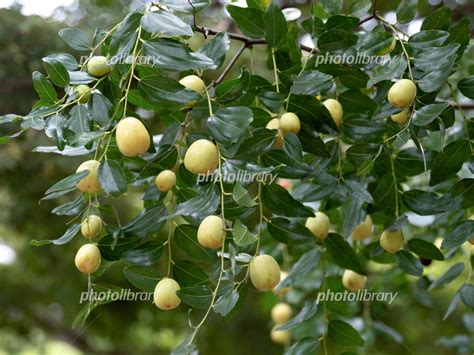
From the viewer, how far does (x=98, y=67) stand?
62cm

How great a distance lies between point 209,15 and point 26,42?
17.0 inches

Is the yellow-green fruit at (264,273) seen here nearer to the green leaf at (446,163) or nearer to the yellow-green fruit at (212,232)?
the yellow-green fruit at (212,232)

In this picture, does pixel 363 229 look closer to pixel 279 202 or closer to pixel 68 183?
pixel 279 202

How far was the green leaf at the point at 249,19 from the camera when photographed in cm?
71

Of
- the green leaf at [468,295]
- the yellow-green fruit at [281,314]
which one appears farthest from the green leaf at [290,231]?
the yellow-green fruit at [281,314]

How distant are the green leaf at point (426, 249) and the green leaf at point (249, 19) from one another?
292 millimetres

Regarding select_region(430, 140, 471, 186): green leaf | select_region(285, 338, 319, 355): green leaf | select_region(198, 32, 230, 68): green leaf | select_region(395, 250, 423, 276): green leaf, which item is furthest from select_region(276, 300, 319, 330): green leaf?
select_region(198, 32, 230, 68): green leaf

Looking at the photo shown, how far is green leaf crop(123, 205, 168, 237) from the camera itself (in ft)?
2.19

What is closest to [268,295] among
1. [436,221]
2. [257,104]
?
[436,221]

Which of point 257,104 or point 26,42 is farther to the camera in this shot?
point 26,42

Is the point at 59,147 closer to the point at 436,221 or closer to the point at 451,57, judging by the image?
the point at 451,57

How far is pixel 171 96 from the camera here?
59 centimetres

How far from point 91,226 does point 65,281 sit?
133 cm

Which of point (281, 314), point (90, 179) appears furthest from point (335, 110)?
point (281, 314)
